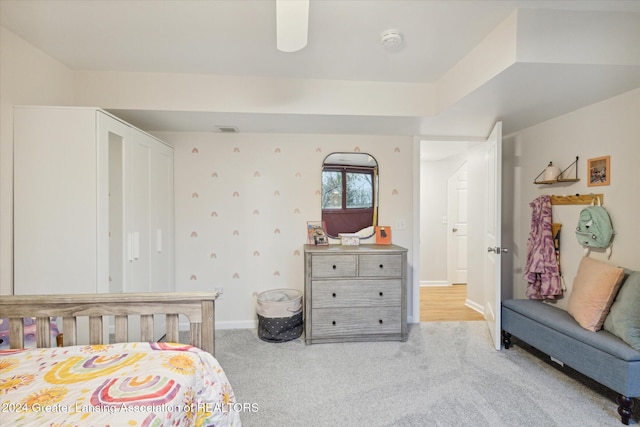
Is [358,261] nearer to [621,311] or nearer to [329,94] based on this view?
[329,94]

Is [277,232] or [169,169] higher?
[169,169]

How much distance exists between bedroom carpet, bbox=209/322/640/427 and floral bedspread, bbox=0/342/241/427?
0.72 m

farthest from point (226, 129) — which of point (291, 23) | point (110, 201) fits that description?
point (291, 23)

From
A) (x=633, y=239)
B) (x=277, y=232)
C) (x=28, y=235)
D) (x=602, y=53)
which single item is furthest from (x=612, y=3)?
(x=28, y=235)

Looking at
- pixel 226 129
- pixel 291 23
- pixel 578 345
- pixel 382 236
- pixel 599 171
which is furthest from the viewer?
pixel 382 236

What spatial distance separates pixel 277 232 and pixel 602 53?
278 centimetres

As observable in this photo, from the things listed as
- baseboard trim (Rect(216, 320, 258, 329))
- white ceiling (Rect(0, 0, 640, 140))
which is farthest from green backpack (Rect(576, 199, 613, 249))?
baseboard trim (Rect(216, 320, 258, 329))

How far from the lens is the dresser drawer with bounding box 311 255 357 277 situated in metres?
2.62

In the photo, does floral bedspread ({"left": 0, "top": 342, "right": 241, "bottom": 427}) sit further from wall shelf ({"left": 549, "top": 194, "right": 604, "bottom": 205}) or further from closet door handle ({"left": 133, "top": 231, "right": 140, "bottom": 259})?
wall shelf ({"left": 549, "top": 194, "right": 604, "bottom": 205})

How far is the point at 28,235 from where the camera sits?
1846mm

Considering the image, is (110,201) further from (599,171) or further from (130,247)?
(599,171)

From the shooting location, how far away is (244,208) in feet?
10.1

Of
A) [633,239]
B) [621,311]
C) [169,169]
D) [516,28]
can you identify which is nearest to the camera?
[516,28]

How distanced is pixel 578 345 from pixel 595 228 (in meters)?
0.89
